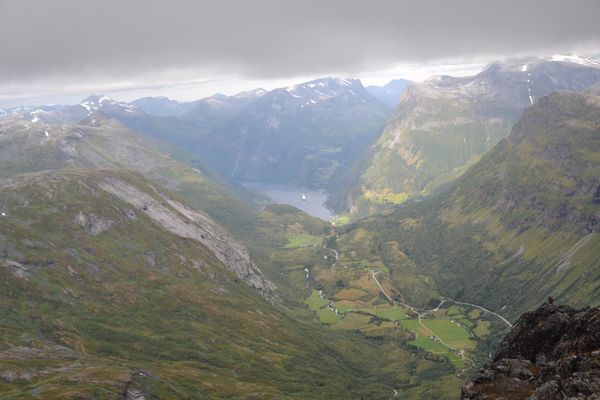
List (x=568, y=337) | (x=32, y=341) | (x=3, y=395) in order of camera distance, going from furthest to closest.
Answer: (x=32, y=341) → (x=3, y=395) → (x=568, y=337)

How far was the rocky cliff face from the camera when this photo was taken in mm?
72875

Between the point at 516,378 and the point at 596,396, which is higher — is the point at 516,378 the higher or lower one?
the lower one

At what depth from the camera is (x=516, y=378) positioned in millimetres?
89125

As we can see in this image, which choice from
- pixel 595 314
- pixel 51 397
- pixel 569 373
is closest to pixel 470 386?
pixel 569 373

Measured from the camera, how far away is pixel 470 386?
9038cm

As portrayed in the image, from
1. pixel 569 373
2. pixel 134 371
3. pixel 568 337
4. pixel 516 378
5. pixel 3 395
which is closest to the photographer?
pixel 569 373

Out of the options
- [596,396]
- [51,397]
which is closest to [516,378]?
A: [596,396]

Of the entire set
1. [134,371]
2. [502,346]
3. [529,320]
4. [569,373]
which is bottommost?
[134,371]

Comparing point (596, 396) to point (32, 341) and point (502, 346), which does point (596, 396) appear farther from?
point (32, 341)

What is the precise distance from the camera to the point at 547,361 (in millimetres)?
95250

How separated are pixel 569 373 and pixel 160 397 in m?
138

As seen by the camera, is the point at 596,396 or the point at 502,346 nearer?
the point at 596,396

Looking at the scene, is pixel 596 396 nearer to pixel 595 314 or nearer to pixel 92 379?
pixel 595 314

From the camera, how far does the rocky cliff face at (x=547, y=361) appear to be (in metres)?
72.9
